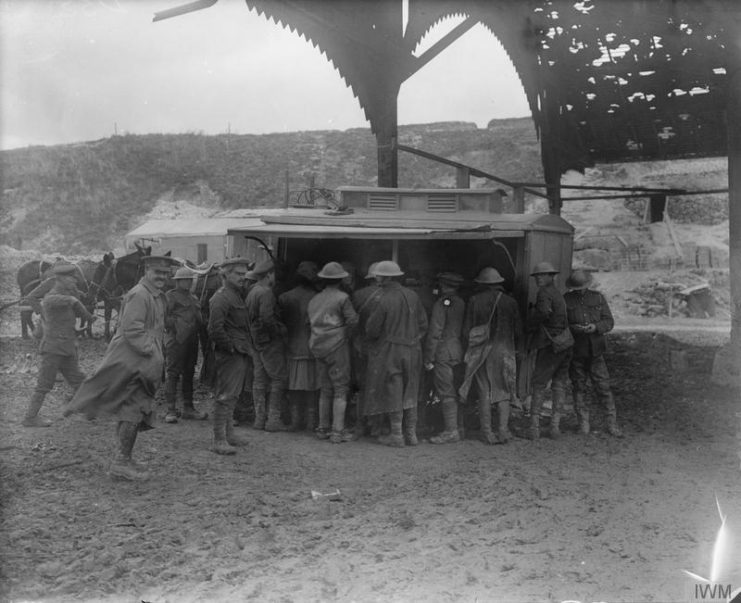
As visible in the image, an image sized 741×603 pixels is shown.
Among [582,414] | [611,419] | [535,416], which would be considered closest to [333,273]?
[535,416]

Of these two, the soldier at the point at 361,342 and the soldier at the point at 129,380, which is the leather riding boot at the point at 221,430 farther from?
the soldier at the point at 361,342

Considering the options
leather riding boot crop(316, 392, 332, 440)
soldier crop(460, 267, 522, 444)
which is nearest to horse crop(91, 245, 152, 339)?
leather riding boot crop(316, 392, 332, 440)

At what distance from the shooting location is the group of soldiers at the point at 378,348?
7.41m

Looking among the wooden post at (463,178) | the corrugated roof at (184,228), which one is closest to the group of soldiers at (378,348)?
the wooden post at (463,178)

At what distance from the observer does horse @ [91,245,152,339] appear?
44.9 ft

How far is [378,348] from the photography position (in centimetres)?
746

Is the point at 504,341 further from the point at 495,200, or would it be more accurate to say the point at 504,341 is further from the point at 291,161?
the point at 291,161

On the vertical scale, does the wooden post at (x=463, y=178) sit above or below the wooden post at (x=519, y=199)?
above

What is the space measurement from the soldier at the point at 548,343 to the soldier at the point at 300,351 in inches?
103

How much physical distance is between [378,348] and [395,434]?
0.99 m

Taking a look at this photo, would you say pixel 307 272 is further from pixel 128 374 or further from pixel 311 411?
pixel 128 374

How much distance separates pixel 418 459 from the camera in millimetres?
6938

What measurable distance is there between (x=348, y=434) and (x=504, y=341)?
209 cm

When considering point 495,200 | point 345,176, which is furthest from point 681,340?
point 345,176
